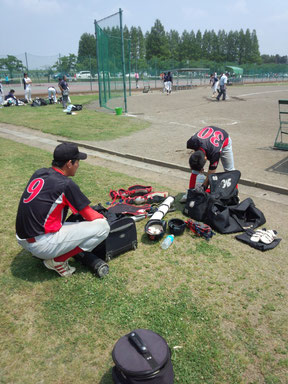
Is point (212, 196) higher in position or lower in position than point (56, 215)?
lower

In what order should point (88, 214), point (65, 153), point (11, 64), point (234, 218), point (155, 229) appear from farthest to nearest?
point (11, 64)
point (234, 218)
point (155, 229)
point (88, 214)
point (65, 153)

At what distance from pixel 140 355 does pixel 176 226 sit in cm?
238

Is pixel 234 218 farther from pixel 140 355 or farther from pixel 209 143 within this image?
pixel 140 355

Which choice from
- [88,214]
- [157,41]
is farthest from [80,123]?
[157,41]

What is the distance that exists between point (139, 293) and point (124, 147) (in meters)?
6.68

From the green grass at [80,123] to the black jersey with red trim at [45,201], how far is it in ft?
24.7

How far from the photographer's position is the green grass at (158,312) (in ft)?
7.89

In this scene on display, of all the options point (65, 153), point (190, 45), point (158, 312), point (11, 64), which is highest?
point (190, 45)

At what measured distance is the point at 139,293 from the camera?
319 cm

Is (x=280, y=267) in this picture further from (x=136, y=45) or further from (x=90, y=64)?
(x=136, y=45)

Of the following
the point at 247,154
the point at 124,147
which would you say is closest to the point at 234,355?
the point at 247,154

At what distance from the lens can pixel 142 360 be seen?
6.60 feet

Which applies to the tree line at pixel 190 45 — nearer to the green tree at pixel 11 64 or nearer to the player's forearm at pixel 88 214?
the green tree at pixel 11 64

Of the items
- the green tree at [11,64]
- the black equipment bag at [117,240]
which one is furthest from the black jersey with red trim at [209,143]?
the green tree at [11,64]
